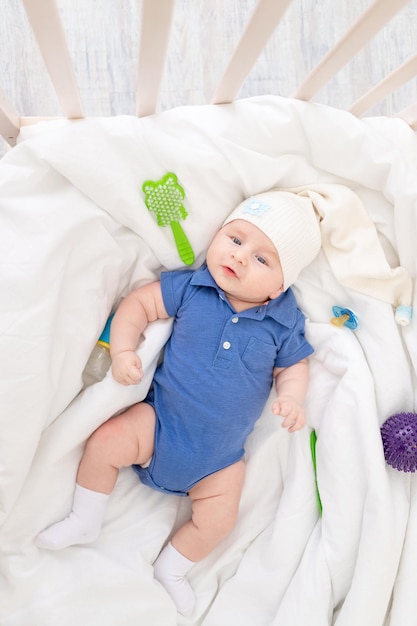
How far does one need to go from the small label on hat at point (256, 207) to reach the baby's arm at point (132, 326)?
0.65 feet

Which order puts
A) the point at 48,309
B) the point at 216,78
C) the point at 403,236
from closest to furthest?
the point at 48,309 → the point at 403,236 → the point at 216,78

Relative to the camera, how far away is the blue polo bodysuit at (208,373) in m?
1.08

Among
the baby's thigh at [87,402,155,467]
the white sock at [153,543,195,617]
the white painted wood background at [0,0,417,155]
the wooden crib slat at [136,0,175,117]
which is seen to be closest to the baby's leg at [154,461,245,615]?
the white sock at [153,543,195,617]

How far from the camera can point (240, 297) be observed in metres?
1.09

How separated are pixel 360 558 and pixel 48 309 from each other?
2.04ft

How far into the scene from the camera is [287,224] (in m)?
1.04

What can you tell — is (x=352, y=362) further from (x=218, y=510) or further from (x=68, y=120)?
(x=68, y=120)

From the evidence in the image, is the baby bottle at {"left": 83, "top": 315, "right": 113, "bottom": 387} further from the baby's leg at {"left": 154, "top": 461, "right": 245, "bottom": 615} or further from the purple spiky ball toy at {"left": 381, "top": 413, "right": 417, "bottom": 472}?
the purple spiky ball toy at {"left": 381, "top": 413, "right": 417, "bottom": 472}

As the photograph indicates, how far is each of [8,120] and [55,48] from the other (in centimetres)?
23

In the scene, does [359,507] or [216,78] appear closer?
[359,507]

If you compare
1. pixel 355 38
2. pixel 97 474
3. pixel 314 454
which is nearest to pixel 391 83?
pixel 355 38

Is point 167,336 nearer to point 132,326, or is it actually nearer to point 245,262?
point 132,326

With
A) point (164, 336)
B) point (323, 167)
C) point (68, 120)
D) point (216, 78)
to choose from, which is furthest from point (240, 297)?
point (216, 78)

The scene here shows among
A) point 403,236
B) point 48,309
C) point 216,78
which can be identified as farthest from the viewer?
point 216,78
